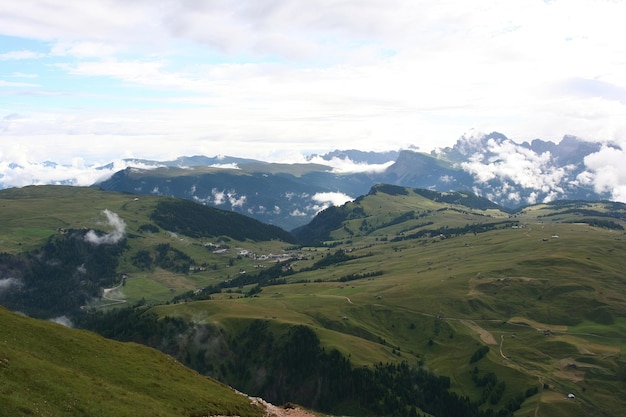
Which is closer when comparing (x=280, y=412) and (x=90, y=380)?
(x=90, y=380)

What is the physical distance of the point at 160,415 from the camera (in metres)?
74.9

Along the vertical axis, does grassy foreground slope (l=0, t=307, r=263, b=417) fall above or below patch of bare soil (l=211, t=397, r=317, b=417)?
above

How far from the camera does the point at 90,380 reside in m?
79.3

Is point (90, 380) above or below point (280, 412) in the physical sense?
above

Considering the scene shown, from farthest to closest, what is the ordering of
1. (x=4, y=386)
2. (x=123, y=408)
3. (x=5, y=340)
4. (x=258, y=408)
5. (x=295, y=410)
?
(x=295, y=410) < (x=258, y=408) < (x=5, y=340) < (x=123, y=408) < (x=4, y=386)

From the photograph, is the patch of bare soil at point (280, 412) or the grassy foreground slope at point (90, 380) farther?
the patch of bare soil at point (280, 412)

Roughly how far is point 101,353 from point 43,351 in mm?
11114

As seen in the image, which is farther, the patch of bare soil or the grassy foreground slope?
the patch of bare soil

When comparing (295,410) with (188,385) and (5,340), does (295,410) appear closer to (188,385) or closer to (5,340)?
(188,385)

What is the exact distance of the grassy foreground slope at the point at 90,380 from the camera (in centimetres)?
6806

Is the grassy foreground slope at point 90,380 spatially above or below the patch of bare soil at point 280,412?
above

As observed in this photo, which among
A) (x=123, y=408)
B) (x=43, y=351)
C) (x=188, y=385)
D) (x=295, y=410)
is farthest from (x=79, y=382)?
(x=295, y=410)

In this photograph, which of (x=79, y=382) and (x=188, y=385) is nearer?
(x=79, y=382)

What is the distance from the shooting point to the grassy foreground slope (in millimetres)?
68062
